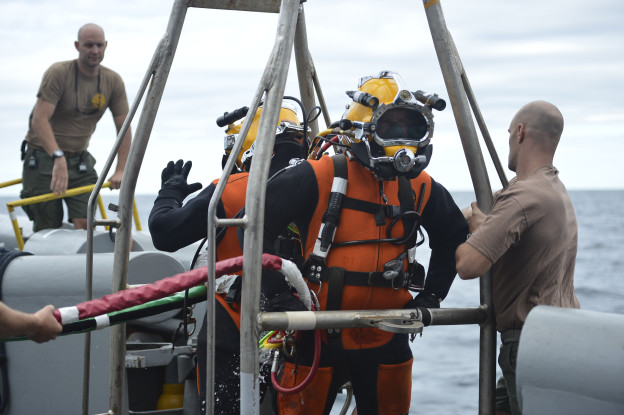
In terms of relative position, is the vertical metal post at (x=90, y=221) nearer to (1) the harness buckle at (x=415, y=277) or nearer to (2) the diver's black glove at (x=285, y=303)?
(2) the diver's black glove at (x=285, y=303)

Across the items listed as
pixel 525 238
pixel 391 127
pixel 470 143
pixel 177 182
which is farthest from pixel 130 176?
pixel 525 238

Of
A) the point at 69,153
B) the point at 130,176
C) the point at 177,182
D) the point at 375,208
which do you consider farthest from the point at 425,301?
the point at 69,153

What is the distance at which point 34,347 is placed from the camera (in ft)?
13.5

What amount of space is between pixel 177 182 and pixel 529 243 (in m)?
1.51

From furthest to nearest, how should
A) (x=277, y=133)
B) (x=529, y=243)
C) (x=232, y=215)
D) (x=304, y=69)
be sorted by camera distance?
(x=304, y=69) < (x=277, y=133) < (x=232, y=215) < (x=529, y=243)

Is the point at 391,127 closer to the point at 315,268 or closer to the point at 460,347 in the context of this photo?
the point at 315,268

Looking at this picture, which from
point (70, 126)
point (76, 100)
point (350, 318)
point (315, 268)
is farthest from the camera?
point (70, 126)

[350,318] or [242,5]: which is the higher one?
[242,5]

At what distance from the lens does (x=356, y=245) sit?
3092mm

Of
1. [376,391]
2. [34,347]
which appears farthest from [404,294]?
[34,347]

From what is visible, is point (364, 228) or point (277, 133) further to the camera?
point (277, 133)

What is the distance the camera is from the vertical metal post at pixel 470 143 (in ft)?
10.2

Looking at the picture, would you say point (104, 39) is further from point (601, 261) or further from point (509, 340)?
point (601, 261)

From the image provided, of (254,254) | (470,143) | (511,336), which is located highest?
(470,143)
